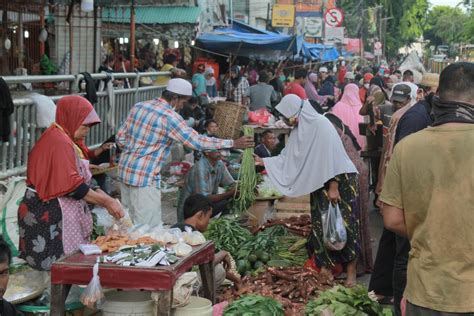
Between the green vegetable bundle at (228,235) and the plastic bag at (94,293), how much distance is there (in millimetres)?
3567

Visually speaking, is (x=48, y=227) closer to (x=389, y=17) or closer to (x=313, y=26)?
(x=313, y=26)

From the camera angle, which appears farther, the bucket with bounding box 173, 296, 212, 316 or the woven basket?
the woven basket

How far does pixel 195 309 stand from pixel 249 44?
16696 millimetres

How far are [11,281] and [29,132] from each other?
9.37 feet

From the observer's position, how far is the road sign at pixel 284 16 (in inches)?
1251

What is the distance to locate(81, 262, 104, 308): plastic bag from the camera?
16.2ft

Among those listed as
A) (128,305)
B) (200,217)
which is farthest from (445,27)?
(128,305)

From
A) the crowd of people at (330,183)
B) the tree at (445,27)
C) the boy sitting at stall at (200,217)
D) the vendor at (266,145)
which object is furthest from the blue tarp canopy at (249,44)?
the tree at (445,27)

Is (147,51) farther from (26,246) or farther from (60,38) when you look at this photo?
(26,246)

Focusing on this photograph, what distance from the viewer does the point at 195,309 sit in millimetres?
5422

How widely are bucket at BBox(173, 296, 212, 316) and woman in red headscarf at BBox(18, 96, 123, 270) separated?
0.89 m

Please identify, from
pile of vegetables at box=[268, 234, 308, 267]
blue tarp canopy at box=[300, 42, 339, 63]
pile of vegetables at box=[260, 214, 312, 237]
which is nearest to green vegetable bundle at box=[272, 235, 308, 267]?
pile of vegetables at box=[268, 234, 308, 267]

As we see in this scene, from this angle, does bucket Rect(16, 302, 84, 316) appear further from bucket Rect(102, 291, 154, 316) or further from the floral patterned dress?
bucket Rect(102, 291, 154, 316)

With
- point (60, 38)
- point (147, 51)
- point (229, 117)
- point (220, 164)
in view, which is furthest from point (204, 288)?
point (147, 51)
